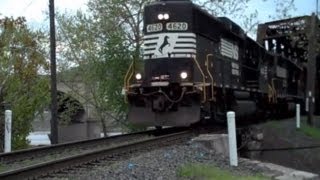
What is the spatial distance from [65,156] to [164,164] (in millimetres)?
2435

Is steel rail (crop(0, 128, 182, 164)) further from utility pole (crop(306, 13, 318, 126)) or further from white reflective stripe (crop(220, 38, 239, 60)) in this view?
utility pole (crop(306, 13, 318, 126))

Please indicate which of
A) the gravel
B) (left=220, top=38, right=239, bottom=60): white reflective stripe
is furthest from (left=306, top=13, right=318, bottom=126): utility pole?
the gravel

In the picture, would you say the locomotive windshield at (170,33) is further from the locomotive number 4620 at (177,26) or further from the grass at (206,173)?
the grass at (206,173)

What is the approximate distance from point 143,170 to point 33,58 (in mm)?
13436

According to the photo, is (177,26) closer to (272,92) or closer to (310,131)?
(310,131)

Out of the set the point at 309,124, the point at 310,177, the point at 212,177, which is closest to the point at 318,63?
the point at 309,124

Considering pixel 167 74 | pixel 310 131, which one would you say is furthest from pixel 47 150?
pixel 310 131

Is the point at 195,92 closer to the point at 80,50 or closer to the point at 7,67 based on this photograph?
the point at 7,67

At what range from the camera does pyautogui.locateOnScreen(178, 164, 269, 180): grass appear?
372 inches

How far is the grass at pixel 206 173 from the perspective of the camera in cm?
945

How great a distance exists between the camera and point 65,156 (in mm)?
11617

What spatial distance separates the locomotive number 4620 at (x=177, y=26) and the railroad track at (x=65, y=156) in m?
2.88

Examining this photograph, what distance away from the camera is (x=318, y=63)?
37.4 m

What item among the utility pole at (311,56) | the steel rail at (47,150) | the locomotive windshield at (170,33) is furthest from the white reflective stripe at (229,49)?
the utility pole at (311,56)
